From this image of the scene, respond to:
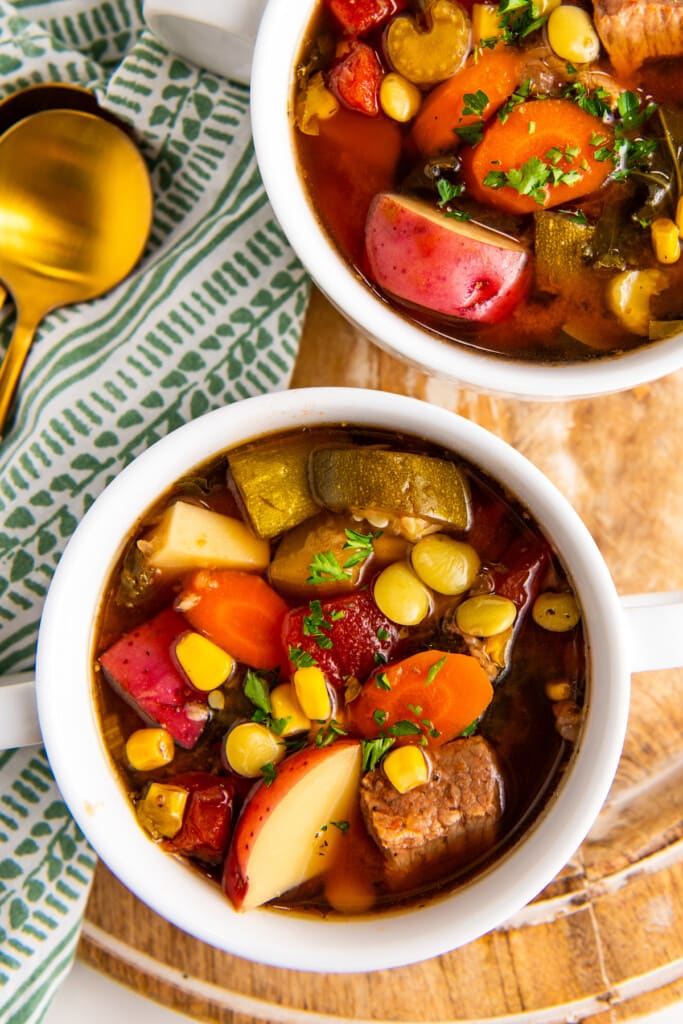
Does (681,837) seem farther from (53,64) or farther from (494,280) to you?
(53,64)

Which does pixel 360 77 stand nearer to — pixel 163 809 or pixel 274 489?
pixel 274 489

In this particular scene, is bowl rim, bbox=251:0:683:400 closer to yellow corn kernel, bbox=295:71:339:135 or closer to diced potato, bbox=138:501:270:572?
yellow corn kernel, bbox=295:71:339:135

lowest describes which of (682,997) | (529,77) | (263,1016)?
(682,997)

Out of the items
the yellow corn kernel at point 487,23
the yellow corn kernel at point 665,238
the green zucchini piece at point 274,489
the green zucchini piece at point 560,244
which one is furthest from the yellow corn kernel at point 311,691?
the yellow corn kernel at point 487,23

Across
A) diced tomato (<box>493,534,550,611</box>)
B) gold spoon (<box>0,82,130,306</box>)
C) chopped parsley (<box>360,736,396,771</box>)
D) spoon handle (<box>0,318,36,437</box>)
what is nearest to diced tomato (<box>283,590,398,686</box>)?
chopped parsley (<box>360,736,396,771</box>)

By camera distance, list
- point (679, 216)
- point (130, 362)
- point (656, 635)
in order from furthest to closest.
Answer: point (130, 362)
point (679, 216)
point (656, 635)

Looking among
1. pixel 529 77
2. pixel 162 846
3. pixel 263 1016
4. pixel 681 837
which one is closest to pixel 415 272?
pixel 529 77

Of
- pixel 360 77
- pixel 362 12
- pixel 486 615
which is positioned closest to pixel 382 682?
pixel 486 615
